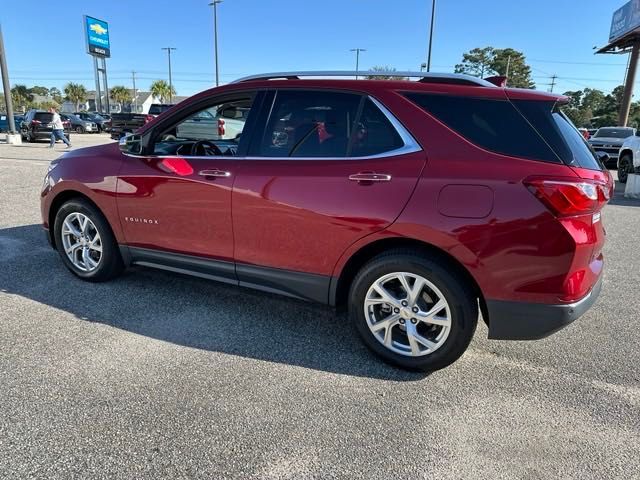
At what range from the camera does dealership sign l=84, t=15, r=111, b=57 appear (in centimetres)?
4453

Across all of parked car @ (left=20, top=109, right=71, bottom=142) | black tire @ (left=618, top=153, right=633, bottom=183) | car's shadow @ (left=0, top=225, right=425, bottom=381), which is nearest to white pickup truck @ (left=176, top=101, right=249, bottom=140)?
car's shadow @ (left=0, top=225, right=425, bottom=381)

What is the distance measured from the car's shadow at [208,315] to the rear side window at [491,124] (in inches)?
58.2

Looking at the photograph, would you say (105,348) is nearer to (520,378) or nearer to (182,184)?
(182,184)

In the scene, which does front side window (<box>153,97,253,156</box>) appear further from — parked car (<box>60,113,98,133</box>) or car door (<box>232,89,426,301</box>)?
parked car (<box>60,113,98,133</box>)

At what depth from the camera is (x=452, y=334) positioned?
2.78 m

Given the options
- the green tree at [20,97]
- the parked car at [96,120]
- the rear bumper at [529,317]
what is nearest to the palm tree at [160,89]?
the green tree at [20,97]

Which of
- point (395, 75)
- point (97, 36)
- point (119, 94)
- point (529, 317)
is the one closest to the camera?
point (529, 317)

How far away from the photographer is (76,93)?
90.6 m

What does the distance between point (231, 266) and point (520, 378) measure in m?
2.10

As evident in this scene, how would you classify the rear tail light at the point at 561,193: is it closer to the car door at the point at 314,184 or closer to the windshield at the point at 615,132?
the car door at the point at 314,184

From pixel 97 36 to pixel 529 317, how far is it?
176 ft

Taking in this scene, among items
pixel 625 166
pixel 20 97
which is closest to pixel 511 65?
pixel 625 166

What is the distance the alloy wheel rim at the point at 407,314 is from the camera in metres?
2.81

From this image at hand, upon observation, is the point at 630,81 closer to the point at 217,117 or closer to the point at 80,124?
the point at 217,117
